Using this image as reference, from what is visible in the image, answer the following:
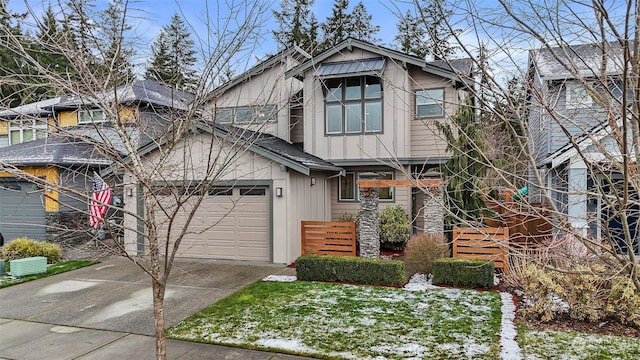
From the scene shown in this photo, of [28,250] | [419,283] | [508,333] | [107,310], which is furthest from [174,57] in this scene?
[28,250]

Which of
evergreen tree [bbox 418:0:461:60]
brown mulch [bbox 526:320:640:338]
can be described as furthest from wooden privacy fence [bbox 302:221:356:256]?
evergreen tree [bbox 418:0:461:60]

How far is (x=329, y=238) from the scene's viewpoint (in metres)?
10.8

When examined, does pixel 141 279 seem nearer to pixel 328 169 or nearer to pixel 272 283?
pixel 272 283

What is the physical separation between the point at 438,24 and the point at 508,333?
4.92 m

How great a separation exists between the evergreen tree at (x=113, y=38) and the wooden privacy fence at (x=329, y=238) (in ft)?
23.5

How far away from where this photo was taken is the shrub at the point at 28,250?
11062mm

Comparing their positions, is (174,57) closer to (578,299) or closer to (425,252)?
(425,252)

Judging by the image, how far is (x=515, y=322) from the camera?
248 inches

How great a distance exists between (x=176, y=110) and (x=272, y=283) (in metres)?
5.02

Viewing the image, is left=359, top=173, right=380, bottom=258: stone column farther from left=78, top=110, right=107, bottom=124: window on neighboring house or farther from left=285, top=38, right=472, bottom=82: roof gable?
left=78, top=110, right=107, bottom=124: window on neighboring house

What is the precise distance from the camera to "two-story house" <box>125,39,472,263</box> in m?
10.8

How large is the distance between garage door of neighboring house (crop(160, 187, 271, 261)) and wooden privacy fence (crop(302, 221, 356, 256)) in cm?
104

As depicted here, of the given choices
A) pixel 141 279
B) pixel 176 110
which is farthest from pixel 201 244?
pixel 176 110

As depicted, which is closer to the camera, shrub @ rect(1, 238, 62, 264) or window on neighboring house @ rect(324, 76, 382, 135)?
shrub @ rect(1, 238, 62, 264)
